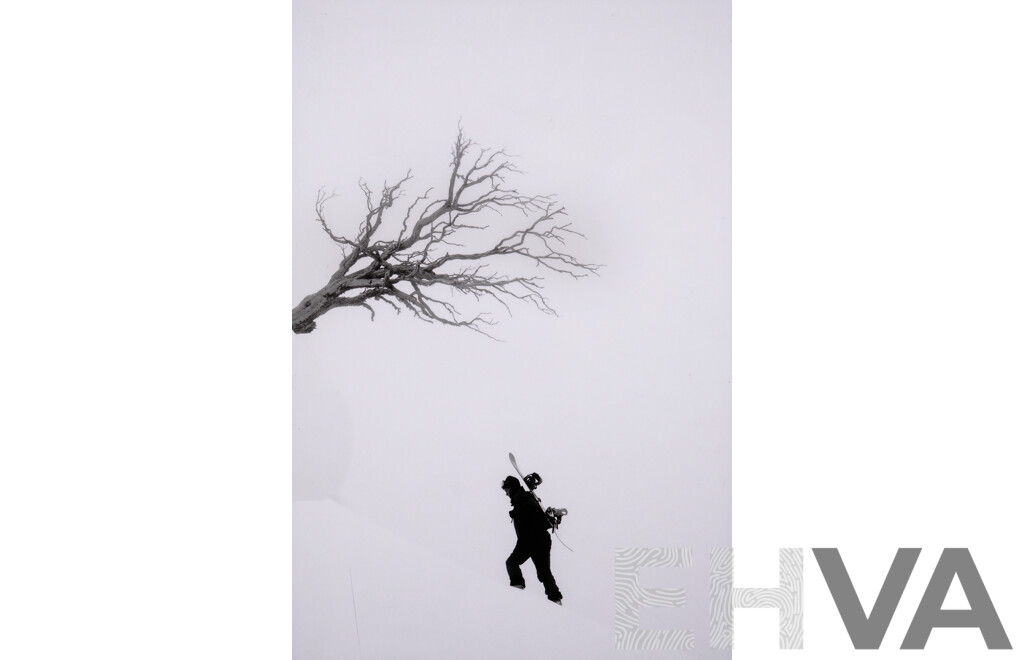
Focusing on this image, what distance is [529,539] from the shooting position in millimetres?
2561

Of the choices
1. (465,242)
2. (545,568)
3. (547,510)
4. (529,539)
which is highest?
(465,242)

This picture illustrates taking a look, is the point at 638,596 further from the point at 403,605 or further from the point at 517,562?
the point at 403,605

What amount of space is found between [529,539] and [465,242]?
1142mm

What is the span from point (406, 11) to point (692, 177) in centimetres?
126

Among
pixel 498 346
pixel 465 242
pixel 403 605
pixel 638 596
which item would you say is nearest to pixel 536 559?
pixel 638 596

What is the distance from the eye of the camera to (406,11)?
103 inches

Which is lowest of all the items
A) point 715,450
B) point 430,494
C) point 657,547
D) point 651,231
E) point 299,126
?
point 657,547

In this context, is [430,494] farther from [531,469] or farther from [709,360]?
[709,360]

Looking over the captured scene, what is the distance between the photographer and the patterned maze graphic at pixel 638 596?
257 cm

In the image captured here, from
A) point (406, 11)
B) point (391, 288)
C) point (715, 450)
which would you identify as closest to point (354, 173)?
point (391, 288)
